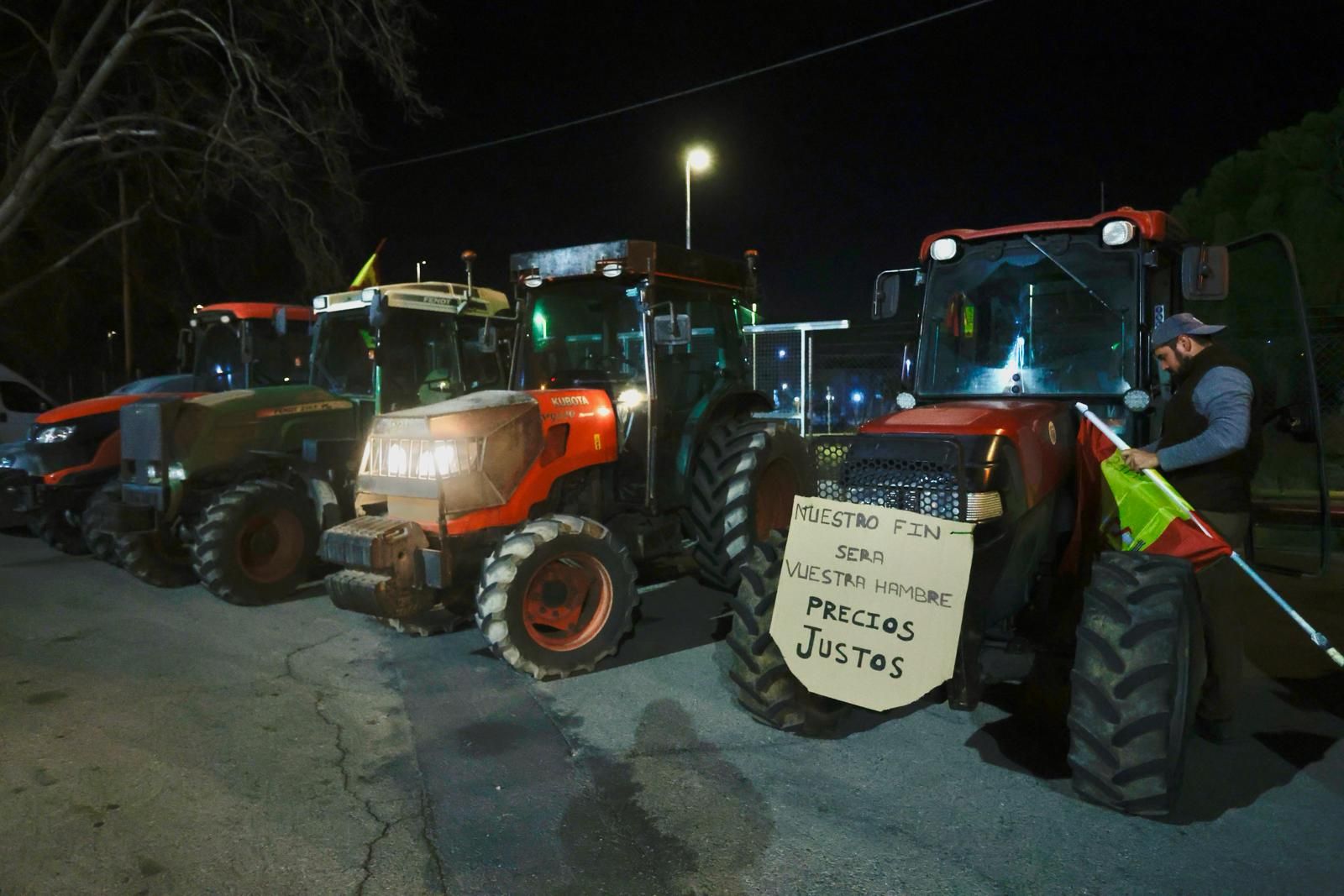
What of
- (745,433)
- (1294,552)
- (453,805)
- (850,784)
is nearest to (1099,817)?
(850,784)

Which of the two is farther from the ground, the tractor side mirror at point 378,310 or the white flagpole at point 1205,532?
the tractor side mirror at point 378,310

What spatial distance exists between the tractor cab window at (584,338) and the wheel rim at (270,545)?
2639 mm

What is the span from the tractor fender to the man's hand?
11.6 feet

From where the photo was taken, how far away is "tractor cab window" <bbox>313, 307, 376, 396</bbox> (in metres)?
9.02

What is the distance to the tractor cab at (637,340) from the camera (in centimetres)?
669

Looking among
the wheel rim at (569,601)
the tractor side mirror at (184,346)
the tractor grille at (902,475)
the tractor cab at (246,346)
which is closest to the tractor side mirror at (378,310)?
the tractor cab at (246,346)

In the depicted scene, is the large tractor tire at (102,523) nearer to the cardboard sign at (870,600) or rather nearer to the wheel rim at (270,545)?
the wheel rim at (270,545)

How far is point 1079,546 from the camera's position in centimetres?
481

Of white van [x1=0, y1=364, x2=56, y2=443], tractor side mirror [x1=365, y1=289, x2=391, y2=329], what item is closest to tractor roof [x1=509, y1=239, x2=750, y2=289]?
tractor side mirror [x1=365, y1=289, x2=391, y2=329]

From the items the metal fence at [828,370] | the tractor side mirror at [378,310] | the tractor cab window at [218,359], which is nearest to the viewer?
the tractor side mirror at [378,310]

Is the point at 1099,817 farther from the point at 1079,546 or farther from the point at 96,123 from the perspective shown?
the point at 96,123

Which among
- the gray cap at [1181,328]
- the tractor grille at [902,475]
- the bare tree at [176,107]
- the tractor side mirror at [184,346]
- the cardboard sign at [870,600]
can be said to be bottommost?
the cardboard sign at [870,600]

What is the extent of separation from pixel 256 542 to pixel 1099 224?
22.4ft

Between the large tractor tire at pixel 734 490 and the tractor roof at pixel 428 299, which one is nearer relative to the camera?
the large tractor tire at pixel 734 490
